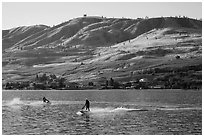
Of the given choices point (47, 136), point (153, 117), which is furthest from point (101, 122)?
point (47, 136)

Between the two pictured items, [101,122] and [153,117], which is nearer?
[101,122]

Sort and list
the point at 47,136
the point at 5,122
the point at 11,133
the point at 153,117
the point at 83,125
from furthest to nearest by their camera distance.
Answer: the point at 153,117
the point at 5,122
the point at 83,125
the point at 11,133
the point at 47,136

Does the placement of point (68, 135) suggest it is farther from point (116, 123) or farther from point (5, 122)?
point (5, 122)

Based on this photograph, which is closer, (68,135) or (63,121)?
(68,135)

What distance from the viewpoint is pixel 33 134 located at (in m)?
61.2

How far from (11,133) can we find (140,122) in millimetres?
21872

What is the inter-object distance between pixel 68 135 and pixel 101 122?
45.6 feet

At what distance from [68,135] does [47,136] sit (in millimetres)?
4167

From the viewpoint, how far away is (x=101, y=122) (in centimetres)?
7412

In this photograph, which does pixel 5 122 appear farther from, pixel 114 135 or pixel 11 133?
pixel 114 135

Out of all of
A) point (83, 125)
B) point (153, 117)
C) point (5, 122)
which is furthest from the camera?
point (153, 117)

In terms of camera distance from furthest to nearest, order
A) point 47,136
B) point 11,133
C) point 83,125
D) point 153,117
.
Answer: point 153,117 → point 83,125 → point 11,133 → point 47,136

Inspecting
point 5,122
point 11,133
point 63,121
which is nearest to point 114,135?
point 11,133

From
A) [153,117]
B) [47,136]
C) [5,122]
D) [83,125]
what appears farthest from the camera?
[153,117]
